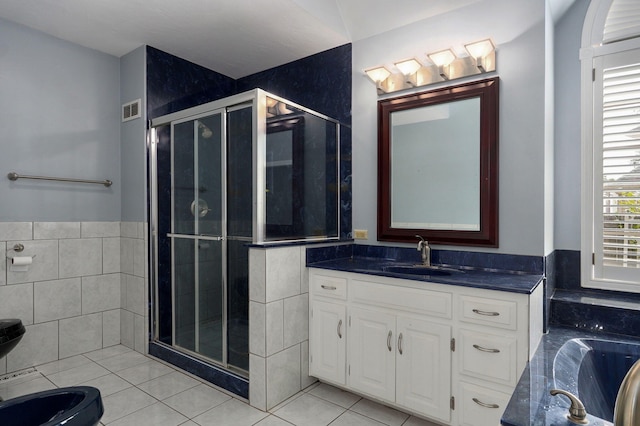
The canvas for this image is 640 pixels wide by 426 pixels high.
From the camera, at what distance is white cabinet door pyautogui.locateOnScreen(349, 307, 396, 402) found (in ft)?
6.93

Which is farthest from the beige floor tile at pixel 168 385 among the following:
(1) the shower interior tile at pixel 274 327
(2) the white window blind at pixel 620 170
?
(2) the white window blind at pixel 620 170

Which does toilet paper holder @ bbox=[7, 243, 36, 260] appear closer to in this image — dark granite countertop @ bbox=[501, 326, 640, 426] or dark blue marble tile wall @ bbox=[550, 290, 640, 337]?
dark granite countertop @ bbox=[501, 326, 640, 426]

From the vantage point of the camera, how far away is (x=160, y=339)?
302 cm

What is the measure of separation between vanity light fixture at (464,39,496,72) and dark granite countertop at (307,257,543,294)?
4.27ft

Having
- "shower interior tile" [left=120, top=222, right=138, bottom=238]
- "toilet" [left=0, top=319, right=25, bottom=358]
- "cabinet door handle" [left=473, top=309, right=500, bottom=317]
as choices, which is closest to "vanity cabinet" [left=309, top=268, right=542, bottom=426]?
"cabinet door handle" [left=473, top=309, right=500, bottom=317]

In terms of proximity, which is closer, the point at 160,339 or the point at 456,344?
the point at 456,344

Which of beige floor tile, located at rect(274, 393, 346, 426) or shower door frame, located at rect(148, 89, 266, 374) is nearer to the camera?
beige floor tile, located at rect(274, 393, 346, 426)

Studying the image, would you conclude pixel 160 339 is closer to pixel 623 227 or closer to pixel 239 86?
pixel 239 86

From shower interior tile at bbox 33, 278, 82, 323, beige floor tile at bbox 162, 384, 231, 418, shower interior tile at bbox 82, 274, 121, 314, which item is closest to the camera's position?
beige floor tile at bbox 162, 384, 231, 418

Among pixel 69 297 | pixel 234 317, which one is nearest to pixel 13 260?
pixel 69 297

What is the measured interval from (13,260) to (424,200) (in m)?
2.96

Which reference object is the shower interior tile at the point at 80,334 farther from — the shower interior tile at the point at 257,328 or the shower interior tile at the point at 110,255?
the shower interior tile at the point at 257,328

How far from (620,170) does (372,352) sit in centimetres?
184

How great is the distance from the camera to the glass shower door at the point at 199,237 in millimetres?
2637
